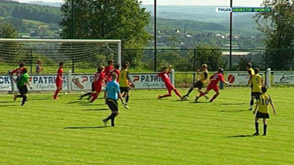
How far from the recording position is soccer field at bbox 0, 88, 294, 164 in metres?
15.6

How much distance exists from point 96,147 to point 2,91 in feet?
56.2

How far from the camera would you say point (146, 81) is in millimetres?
36844

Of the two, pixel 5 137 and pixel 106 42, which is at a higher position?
pixel 106 42

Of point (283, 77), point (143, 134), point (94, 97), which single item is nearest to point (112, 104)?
point (143, 134)

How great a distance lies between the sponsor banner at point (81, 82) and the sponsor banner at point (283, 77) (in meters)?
12.4

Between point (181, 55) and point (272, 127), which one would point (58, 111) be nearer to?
point (272, 127)

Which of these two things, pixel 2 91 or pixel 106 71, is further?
pixel 2 91

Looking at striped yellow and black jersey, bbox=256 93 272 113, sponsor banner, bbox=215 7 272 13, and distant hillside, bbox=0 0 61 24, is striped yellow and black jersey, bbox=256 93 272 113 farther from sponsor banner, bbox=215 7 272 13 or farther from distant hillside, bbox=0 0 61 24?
distant hillside, bbox=0 0 61 24

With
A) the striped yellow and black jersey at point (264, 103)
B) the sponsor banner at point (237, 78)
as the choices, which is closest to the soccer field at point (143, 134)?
the striped yellow and black jersey at point (264, 103)

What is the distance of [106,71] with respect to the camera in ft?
96.5

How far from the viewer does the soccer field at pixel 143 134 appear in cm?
1556

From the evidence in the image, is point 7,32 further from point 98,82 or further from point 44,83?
point 98,82

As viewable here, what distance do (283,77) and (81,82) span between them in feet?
44.3

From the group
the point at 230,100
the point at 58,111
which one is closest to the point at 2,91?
the point at 58,111
